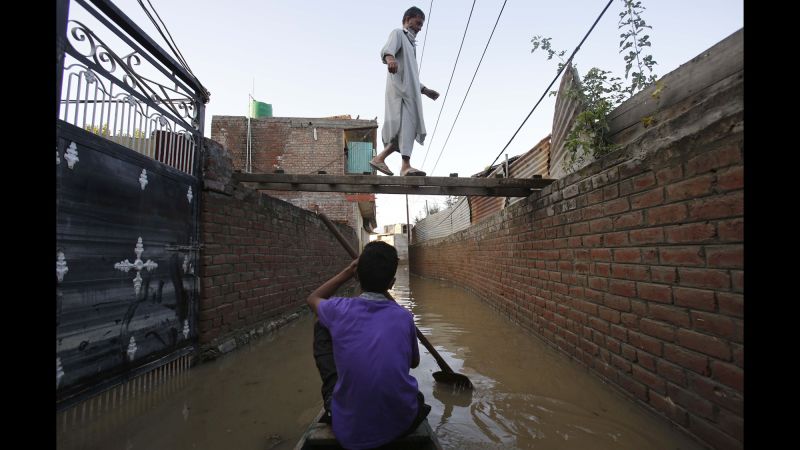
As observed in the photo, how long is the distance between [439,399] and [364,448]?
1.51 m

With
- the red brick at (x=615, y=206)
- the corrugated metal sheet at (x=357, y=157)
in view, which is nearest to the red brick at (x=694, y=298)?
the red brick at (x=615, y=206)

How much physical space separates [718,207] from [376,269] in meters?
1.80

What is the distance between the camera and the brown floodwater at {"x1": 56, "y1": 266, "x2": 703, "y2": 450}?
2072mm

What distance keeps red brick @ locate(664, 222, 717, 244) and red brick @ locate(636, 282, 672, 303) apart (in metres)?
0.30

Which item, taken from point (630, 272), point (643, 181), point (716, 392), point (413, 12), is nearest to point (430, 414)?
point (716, 392)

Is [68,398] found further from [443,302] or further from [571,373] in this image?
[443,302]

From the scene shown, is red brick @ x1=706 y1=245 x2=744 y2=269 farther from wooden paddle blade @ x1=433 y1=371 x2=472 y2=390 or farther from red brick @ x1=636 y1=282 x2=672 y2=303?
wooden paddle blade @ x1=433 y1=371 x2=472 y2=390

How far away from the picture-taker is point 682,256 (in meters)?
1.99

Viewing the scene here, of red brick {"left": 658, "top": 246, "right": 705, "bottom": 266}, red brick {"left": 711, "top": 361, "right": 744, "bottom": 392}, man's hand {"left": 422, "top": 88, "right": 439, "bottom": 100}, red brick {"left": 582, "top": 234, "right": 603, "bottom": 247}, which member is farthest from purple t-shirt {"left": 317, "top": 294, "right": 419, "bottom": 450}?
man's hand {"left": 422, "top": 88, "right": 439, "bottom": 100}

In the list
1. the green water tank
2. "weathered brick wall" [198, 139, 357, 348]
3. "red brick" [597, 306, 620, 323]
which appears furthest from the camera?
the green water tank

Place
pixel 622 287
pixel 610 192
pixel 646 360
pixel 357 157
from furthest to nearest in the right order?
pixel 357 157 < pixel 610 192 < pixel 622 287 < pixel 646 360

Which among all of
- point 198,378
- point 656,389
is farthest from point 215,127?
point 656,389

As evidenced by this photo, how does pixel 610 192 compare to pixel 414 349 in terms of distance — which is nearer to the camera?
pixel 414 349

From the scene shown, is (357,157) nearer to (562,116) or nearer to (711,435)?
(562,116)
